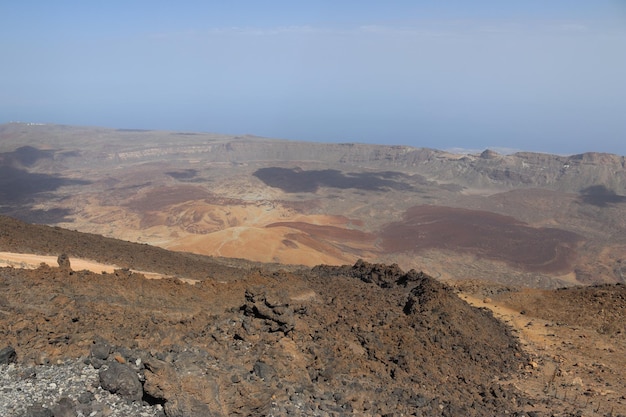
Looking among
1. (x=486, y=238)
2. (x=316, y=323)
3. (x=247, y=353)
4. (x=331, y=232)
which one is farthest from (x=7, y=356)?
(x=486, y=238)

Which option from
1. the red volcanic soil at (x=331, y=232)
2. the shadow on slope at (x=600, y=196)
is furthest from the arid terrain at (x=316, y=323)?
the shadow on slope at (x=600, y=196)

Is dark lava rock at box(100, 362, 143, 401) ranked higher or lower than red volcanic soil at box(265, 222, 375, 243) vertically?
higher

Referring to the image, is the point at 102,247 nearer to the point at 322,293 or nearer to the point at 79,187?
the point at 322,293

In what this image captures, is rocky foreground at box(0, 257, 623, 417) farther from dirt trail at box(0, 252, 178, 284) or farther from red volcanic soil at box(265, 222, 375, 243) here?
red volcanic soil at box(265, 222, 375, 243)

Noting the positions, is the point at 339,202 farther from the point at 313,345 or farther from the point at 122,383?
the point at 122,383

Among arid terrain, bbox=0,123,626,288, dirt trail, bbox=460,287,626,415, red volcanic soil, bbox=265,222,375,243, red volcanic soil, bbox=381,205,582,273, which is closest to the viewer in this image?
dirt trail, bbox=460,287,626,415

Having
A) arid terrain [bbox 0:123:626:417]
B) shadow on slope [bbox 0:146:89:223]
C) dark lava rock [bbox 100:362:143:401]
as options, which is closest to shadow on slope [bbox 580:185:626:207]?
arid terrain [bbox 0:123:626:417]

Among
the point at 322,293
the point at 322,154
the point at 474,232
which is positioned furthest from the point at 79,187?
the point at 322,293
